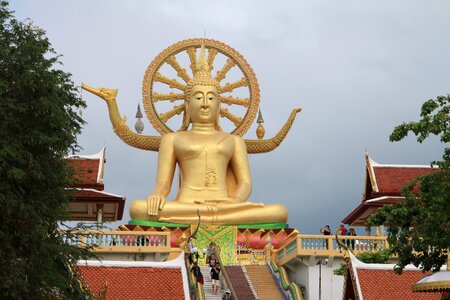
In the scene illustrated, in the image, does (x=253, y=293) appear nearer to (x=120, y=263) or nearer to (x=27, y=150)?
(x=120, y=263)

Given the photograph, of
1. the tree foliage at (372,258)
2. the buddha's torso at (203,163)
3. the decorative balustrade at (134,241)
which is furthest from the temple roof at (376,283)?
the buddha's torso at (203,163)

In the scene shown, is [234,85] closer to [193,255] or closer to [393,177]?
[393,177]

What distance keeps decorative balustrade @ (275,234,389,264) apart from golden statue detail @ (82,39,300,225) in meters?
3.10

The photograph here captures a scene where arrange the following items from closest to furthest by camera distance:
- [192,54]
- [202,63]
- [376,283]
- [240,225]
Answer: [376,283], [240,225], [202,63], [192,54]

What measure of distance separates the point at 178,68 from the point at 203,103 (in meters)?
1.75

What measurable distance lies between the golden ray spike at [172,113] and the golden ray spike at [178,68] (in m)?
0.85

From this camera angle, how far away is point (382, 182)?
100.0ft

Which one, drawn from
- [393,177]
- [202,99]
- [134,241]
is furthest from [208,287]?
[393,177]

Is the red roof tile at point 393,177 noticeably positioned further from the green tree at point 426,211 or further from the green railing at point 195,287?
the green tree at point 426,211

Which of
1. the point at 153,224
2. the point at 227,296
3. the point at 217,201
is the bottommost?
the point at 227,296

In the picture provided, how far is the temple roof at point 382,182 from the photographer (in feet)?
98.5

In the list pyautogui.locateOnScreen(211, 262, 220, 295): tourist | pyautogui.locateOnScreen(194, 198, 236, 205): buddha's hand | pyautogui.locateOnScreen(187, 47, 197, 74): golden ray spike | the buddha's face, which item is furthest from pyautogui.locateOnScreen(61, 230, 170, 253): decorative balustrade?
pyautogui.locateOnScreen(187, 47, 197, 74): golden ray spike

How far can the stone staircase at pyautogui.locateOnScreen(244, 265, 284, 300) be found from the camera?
21.5m

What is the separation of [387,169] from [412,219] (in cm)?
1733
